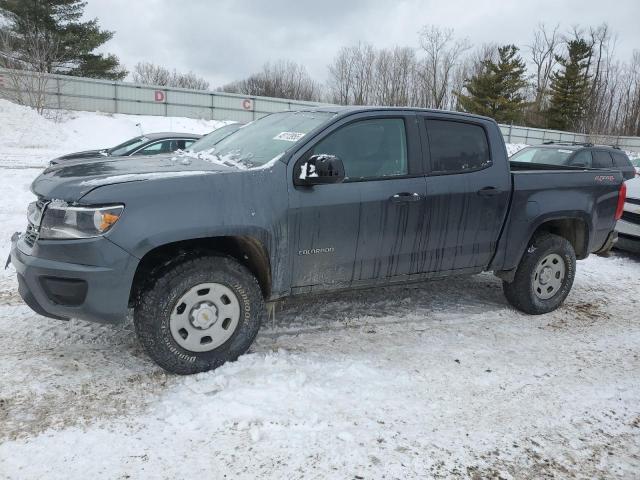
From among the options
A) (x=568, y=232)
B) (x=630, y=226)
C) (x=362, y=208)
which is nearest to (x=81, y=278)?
(x=362, y=208)

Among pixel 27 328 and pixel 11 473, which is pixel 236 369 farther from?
pixel 27 328

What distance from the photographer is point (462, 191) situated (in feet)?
14.1

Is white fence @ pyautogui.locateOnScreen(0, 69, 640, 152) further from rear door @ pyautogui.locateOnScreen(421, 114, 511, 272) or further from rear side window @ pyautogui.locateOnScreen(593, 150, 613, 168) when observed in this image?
rear door @ pyautogui.locateOnScreen(421, 114, 511, 272)

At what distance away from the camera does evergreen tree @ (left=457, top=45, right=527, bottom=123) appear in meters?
46.5

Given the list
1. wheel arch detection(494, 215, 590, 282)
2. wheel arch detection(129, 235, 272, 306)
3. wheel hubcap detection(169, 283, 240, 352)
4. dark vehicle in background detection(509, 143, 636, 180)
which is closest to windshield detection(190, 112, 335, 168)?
wheel arch detection(129, 235, 272, 306)

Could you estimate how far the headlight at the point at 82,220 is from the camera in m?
3.04

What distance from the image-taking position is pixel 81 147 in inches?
874

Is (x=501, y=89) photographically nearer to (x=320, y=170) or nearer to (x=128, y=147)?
(x=128, y=147)

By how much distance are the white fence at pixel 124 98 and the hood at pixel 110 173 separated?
2590cm

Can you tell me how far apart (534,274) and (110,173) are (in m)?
3.92

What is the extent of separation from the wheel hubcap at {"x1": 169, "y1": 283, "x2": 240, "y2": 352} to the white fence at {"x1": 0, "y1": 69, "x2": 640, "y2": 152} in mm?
26822

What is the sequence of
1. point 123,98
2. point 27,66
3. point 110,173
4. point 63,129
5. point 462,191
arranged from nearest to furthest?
point 110,173, point 462,191, point 63,129, point 27,66, point 123,98

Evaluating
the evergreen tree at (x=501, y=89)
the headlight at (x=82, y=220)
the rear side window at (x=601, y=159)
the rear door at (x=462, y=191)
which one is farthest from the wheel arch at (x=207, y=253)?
the evergreen tree at (x=501, y=89)

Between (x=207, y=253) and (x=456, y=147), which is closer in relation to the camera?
(x=207, y=253)
